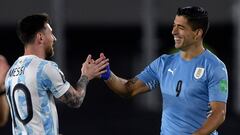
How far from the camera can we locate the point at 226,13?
53.1ft

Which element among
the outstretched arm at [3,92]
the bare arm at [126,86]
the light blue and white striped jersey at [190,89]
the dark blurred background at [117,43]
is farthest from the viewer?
the dark blurred background at [117,43]

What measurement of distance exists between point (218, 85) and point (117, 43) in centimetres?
1242

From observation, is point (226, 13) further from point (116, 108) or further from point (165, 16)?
point (116, 108)

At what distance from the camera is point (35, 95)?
5.85m

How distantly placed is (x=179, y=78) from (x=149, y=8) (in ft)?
23.2

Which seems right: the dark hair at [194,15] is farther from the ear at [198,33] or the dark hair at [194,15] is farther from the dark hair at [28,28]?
the dark hair at [28,28]

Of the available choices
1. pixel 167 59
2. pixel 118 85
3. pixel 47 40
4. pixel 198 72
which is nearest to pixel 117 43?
pixel 118 85

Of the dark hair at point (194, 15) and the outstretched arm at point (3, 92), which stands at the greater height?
the dark hair at point (194, 15)

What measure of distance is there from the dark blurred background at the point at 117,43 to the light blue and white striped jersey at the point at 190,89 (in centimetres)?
337

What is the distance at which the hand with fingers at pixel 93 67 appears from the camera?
6273 millimetres

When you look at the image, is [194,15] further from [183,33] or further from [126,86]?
[126,86]

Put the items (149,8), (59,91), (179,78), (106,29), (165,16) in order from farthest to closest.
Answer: (106,29)
(165,16)
(149,8)
(179,78)
(59,91)

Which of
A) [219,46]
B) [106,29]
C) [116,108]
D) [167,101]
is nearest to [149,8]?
[116,108]

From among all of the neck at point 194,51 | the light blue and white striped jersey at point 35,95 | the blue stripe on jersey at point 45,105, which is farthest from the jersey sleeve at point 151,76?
the blue stripe on jersey at point 45,105
